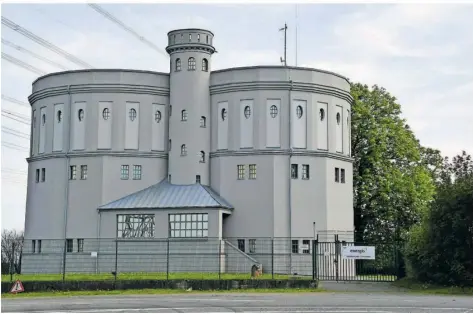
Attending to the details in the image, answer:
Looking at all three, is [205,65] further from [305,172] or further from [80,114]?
[305,172]

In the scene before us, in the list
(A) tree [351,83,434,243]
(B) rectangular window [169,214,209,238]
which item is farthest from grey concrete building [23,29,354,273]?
(A) tree [351,83,434,243]

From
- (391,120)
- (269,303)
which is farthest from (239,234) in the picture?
(269,303)

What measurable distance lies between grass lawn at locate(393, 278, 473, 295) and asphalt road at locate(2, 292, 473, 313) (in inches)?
97.4

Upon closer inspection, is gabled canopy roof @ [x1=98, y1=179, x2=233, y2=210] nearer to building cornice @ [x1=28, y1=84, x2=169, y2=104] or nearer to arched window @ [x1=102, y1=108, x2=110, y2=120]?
arched window @ [x1=102, y1=108, x2=110, y2=120]

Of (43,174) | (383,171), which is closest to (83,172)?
(43,174)

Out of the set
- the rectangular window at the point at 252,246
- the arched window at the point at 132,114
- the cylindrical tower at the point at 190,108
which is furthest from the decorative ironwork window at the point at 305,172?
the arched window at the point at 132,114

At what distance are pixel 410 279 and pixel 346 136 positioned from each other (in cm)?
2073

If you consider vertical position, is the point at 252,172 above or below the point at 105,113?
below

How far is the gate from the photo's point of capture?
35.7 meters

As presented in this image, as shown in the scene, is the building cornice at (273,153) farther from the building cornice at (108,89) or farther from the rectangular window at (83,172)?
the rectangular window at (83,172)

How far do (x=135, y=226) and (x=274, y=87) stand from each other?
12.8 m

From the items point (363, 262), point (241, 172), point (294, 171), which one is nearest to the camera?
point (363, 262)

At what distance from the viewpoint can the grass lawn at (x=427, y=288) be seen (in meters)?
30.3

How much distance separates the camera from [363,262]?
45.9 meters
